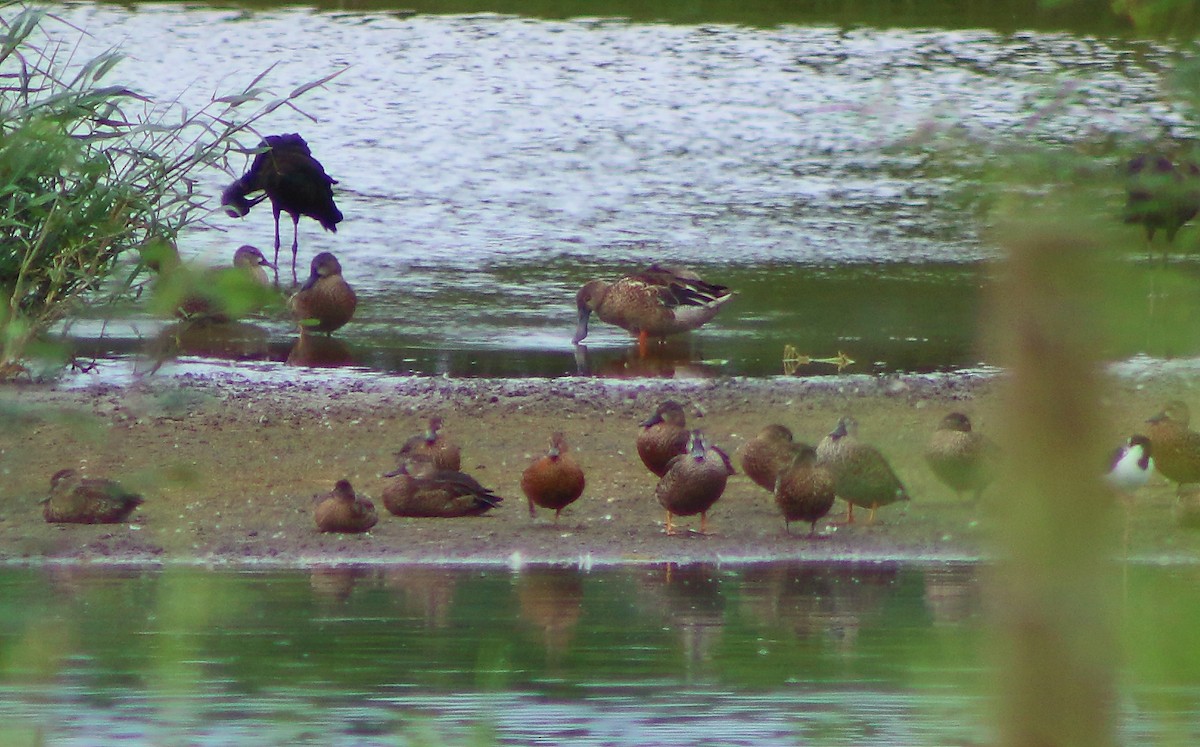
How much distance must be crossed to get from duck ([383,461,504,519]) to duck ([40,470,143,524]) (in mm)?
1187

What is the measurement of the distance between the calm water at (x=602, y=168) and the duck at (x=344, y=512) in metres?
3.05

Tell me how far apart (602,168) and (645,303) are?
632cm

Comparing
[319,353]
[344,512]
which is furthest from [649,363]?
[344,512]

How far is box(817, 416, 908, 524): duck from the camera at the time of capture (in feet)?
24.8

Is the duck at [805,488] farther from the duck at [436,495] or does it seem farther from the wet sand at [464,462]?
the duck at [436,495]

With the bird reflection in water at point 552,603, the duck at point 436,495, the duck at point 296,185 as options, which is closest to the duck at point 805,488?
the bird reflection in water at point 552,603

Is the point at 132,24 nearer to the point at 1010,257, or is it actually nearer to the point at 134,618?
the point at 134,618

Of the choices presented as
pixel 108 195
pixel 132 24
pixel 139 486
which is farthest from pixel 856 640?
pixel 132 24

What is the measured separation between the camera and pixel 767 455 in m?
8.97

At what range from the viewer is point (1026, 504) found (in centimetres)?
154

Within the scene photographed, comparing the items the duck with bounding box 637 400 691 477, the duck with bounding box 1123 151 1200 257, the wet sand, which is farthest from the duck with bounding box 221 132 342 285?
the duck with bounding box 1123 151 1200 257

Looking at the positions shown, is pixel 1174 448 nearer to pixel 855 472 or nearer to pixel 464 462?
pixel 855 472

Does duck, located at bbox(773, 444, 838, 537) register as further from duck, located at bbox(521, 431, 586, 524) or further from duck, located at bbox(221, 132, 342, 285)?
duck, located at bbox(221, 132, 342, 285)

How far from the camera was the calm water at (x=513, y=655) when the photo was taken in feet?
17.4
